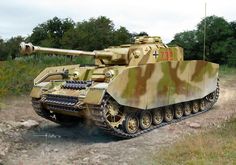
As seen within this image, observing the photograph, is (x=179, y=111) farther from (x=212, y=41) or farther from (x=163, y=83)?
(x=212, y=41)

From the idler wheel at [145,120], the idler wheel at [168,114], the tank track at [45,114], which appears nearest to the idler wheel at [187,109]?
the idler wheel at [168,114]

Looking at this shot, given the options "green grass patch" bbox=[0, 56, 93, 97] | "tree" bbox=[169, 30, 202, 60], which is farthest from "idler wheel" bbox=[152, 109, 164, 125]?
"tree" bbox=[169, 30, 202, 60]

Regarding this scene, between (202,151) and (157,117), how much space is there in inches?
136

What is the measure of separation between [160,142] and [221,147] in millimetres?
1647

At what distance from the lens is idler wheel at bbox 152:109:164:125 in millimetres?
10352

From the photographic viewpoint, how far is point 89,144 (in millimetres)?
9039

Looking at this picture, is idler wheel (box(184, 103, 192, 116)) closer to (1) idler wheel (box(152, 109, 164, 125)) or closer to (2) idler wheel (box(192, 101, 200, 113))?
(2) idler wheel (box(192, 101, 200, 113))

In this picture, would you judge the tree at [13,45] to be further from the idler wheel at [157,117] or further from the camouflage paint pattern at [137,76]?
the idler wheel at [157,117]

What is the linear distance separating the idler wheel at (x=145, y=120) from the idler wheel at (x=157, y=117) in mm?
145

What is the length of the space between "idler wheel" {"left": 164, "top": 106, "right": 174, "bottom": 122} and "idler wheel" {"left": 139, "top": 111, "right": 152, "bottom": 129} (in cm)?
66

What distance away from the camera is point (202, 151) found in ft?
23.1

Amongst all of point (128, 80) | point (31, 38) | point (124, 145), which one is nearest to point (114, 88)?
point (128, 80)

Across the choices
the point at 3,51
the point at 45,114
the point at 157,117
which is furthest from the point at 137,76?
the point at 3,51

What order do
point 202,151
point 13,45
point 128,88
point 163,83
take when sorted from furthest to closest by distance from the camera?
point 13,45, point 163,83, point 128,88, point 202,151
